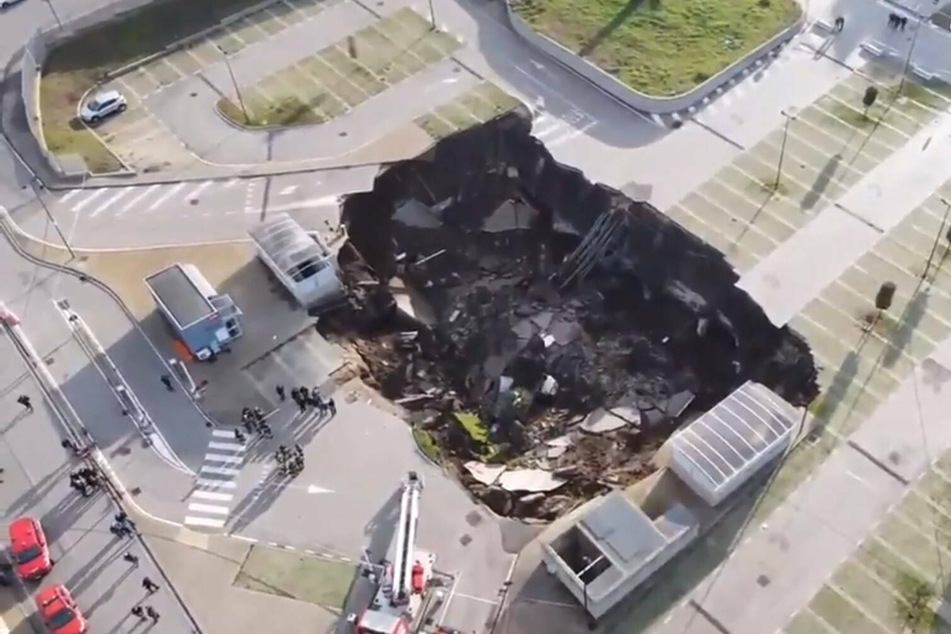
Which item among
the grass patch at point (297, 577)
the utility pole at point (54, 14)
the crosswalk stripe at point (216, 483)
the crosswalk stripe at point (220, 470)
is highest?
the utility pole at point (54, 14)

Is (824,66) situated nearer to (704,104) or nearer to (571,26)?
(704,104)

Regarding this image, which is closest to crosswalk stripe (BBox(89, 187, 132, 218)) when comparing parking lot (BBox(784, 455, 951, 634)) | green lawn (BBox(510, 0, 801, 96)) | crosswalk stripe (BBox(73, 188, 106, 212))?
crosswalk stripe (BBox(73, 188, 106, 212))

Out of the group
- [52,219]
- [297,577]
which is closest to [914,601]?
[297,577]

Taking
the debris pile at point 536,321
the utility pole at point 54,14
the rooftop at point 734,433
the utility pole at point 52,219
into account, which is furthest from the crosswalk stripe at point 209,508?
the utility pole at point 54,14

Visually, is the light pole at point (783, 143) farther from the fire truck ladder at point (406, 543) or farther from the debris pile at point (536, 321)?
the fire truck ladder at point (406, 543)

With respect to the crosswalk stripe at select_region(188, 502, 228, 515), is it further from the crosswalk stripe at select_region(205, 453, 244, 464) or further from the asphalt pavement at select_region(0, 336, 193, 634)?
the asphalt pavement at select_region(0, 336, 193, 634)

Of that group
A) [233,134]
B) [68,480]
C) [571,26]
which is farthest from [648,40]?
[68,480]
